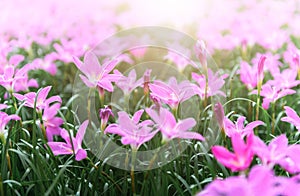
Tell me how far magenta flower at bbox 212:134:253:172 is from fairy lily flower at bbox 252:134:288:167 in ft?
0.08

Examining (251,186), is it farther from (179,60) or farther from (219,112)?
(179,60)

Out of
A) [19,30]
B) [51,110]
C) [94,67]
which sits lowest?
[51,110]

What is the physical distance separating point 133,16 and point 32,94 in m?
2.94

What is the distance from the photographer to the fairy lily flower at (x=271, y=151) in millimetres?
976

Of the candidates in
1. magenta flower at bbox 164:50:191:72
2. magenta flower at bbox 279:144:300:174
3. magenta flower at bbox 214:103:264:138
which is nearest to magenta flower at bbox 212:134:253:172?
magenta flower at bbox 279:144:300:174

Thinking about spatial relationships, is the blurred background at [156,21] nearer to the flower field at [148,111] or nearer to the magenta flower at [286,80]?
the flower field at [148,111]

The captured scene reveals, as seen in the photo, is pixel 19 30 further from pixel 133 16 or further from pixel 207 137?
pixel 207 137

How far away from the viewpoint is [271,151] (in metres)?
1.01

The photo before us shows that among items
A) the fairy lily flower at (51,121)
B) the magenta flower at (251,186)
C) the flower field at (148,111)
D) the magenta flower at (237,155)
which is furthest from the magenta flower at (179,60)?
the magenta flower at (251,186)

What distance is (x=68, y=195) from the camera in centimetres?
137

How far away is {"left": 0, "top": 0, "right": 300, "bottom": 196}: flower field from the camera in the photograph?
1.13m

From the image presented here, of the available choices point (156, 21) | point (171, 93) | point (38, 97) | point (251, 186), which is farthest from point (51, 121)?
point (156, 21)

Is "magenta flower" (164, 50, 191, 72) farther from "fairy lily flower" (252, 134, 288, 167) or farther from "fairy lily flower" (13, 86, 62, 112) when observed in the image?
"fairy lily flower" (252, 134, 288, 167)

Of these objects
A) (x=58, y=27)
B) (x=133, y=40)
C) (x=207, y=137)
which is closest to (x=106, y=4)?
(x=58, y=27)
